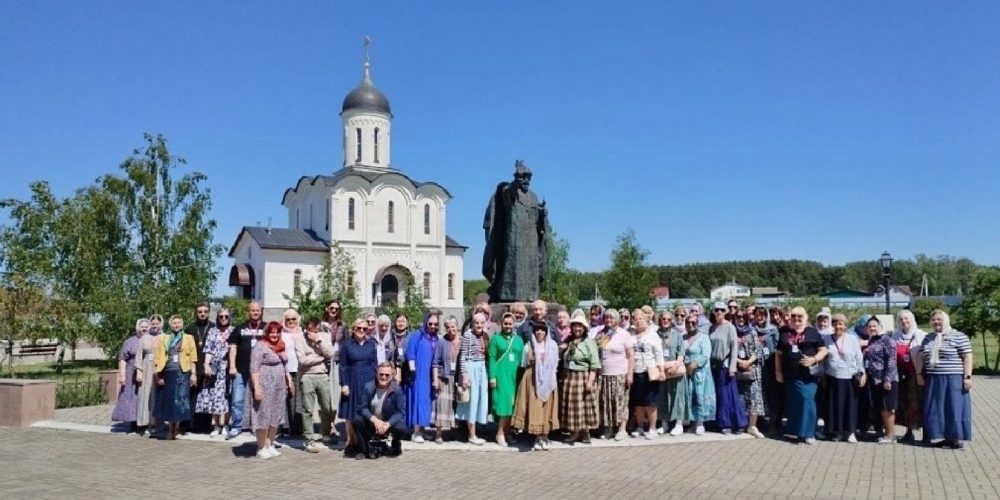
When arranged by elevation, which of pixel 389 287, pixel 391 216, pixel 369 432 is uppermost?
pixel 391 216

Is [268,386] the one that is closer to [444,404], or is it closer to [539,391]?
[444,404]

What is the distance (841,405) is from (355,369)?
6037 millimetres

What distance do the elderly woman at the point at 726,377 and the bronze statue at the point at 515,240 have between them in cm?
273

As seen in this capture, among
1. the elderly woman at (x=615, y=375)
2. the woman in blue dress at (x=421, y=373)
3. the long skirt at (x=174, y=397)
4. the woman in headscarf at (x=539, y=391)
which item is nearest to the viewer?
the woman in headscarf at (x=539, y=391)

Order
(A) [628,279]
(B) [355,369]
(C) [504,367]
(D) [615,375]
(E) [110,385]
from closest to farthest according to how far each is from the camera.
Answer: (B) [355,369]
(C) [504,367]
(D) [615,375]
(E) [110,385]
(A) [628,279]

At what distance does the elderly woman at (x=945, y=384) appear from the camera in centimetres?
866

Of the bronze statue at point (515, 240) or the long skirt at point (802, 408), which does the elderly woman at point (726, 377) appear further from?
the bronze statue at point (515, 240)

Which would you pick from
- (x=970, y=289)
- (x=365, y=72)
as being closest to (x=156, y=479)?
(x=970, y=289)

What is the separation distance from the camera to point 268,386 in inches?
315

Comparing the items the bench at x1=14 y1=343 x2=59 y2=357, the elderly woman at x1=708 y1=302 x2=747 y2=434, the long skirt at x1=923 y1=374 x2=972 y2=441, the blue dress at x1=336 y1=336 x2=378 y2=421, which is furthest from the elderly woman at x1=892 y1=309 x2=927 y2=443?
the bench at x1=14 y1=343 x2=59 y2=357

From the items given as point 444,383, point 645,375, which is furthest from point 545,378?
point 645,375

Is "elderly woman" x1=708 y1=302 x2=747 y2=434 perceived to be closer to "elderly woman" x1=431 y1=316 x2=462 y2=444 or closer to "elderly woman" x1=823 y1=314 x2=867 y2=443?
"elderly woman" x1=823 y1=314 x2=867 y2=443

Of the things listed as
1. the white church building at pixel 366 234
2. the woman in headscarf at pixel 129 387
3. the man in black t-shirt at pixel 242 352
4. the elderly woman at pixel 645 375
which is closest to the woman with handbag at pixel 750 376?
the elderly woman at pixel 645 375

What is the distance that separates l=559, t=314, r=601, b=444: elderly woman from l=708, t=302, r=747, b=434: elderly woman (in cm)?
179
